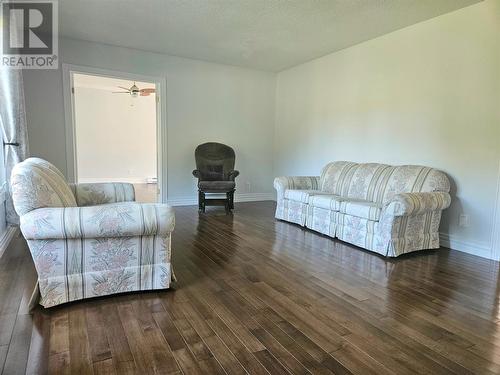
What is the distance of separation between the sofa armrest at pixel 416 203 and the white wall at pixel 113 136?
7716 millimetres

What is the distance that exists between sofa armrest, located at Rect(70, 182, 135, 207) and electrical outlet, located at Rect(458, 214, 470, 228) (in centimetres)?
354

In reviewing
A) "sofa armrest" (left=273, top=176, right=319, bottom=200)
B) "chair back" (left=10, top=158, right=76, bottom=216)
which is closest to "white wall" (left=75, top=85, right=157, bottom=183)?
"sofa armrest" (left=273, top=176, right=319, bottom=200)

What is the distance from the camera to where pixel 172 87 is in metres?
5.50

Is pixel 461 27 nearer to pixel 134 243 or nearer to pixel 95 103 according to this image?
pixel 134 243

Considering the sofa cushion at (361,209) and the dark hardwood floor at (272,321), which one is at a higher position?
the sofa cushion at (361,209)

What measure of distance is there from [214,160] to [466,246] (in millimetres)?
3868

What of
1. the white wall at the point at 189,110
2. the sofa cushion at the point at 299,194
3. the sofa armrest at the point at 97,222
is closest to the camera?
the sofa armrest at the point at 97,222

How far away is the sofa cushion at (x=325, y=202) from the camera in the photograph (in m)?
3.81

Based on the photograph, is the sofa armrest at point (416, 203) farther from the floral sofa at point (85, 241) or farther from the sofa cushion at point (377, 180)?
the floral sofa at point (85, 241)

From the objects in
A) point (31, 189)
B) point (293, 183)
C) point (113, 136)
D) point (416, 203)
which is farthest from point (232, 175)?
point (113, 136)

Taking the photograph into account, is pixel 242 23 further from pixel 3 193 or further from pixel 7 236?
pixel 7 236

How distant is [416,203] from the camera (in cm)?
312

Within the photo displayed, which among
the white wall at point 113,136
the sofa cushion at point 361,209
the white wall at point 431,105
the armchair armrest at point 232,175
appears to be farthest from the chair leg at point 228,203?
the white wall at point 113,136

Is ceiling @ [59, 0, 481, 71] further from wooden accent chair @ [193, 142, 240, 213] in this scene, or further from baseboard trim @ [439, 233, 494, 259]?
baseboard trim @ [439, 233, 494, 259]
